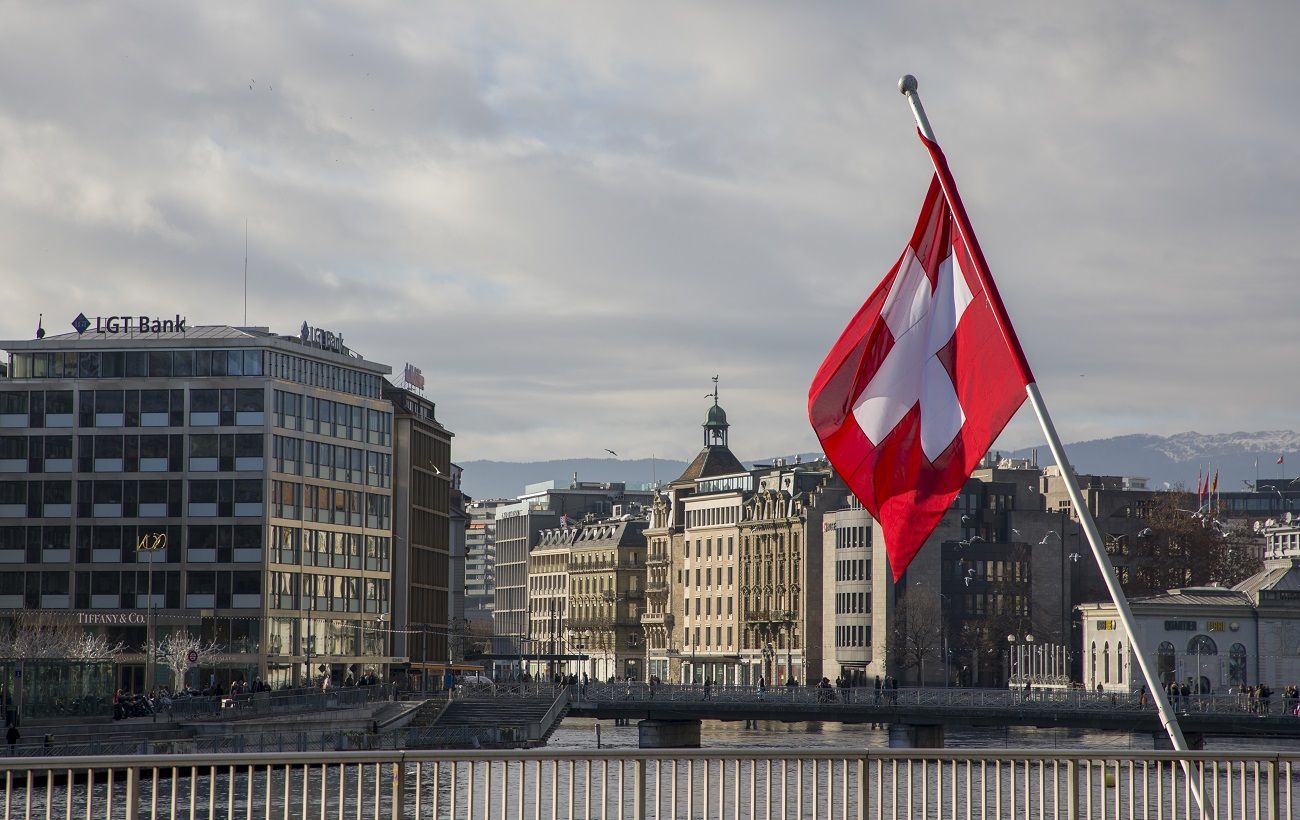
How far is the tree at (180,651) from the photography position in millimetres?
110062

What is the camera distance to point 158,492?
397 feet

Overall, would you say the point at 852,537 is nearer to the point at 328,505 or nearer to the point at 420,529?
the point at 420,529

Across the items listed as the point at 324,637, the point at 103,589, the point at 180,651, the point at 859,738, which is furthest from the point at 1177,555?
the point at 180,651

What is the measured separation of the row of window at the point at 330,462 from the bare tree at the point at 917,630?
157 feet

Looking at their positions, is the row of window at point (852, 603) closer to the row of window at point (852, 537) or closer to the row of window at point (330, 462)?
the row of window at point (852, 537)

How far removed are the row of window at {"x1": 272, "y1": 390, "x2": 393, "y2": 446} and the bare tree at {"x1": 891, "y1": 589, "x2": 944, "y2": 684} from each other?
4869cm

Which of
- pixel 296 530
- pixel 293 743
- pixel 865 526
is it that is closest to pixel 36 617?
pixel 296 530

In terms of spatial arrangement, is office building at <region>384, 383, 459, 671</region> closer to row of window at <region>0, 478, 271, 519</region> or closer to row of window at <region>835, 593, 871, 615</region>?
row of window at <region>0, 478, 271, 519</region>

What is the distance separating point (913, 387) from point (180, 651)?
316 ft

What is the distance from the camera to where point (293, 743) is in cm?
7969

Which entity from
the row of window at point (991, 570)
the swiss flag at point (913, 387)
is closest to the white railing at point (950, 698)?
the row of window at point (991, 570)

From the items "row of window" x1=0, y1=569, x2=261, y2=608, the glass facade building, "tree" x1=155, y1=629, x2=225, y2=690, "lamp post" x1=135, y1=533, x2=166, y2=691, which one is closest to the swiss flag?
"tree" x1=155, y1=629, x2=225, y2=690

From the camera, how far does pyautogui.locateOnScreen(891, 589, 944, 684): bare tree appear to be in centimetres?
16438

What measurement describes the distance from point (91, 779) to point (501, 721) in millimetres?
89356
